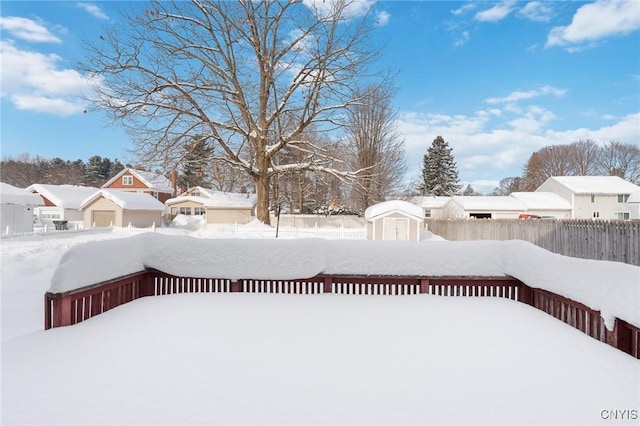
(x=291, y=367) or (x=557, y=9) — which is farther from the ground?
(x=557, y=9)

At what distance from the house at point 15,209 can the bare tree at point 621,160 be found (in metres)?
68.1

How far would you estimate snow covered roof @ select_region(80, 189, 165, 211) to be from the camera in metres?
27.6

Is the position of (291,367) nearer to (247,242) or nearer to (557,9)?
(247,242)

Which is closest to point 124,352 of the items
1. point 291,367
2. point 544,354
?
point 291,367

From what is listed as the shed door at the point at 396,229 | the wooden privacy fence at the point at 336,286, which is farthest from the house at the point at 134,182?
the wooden privacy fence at the point at 336,286

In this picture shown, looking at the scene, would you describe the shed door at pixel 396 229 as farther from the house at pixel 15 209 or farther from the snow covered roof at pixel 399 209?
the house at pixel 15 209

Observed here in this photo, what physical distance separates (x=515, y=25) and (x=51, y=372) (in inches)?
515

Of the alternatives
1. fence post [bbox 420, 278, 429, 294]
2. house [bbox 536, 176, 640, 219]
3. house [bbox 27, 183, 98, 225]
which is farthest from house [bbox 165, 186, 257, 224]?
house [bbox 536, 176, 640, 219]

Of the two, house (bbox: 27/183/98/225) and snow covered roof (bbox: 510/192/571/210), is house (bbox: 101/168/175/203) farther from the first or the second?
snow covered roof (bbox: 510/192/571/210)

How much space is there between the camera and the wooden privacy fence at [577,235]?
879cm

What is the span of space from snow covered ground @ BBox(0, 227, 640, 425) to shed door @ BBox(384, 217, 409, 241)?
13.4 m

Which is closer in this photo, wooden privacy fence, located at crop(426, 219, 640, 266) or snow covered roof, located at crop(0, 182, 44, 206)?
wooden privacy fence, located at crop(426, 219, 640, 266)

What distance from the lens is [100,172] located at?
61062 mm

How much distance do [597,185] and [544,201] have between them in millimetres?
5151
